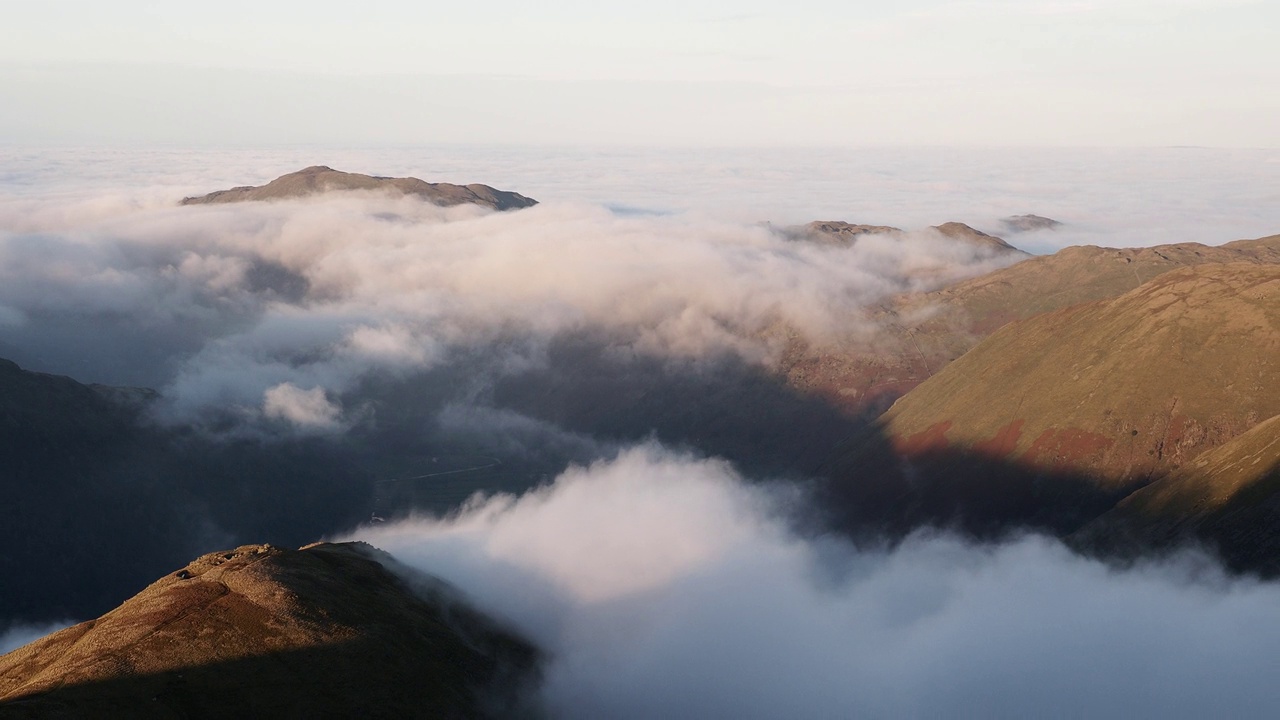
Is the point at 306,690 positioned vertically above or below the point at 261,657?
below

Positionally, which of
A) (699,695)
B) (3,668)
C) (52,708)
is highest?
(52,708)

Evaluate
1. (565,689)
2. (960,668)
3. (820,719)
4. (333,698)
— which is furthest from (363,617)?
(960,668)

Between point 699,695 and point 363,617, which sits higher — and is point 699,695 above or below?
below

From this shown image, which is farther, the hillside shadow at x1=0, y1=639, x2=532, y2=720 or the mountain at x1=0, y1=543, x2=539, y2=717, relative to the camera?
the mountain at x1=0, y1=543, x2=539, y2=717

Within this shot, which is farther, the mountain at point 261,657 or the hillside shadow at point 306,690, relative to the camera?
the mountain at point 261,657

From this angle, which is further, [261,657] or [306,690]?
[261,657]

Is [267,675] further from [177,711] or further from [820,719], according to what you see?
[820,719]

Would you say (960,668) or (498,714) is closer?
(498,714)

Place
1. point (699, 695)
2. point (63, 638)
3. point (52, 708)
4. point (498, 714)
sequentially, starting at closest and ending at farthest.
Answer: point (52, 708) < point (63, 638) < point (498, 714) < point (699, 695)
